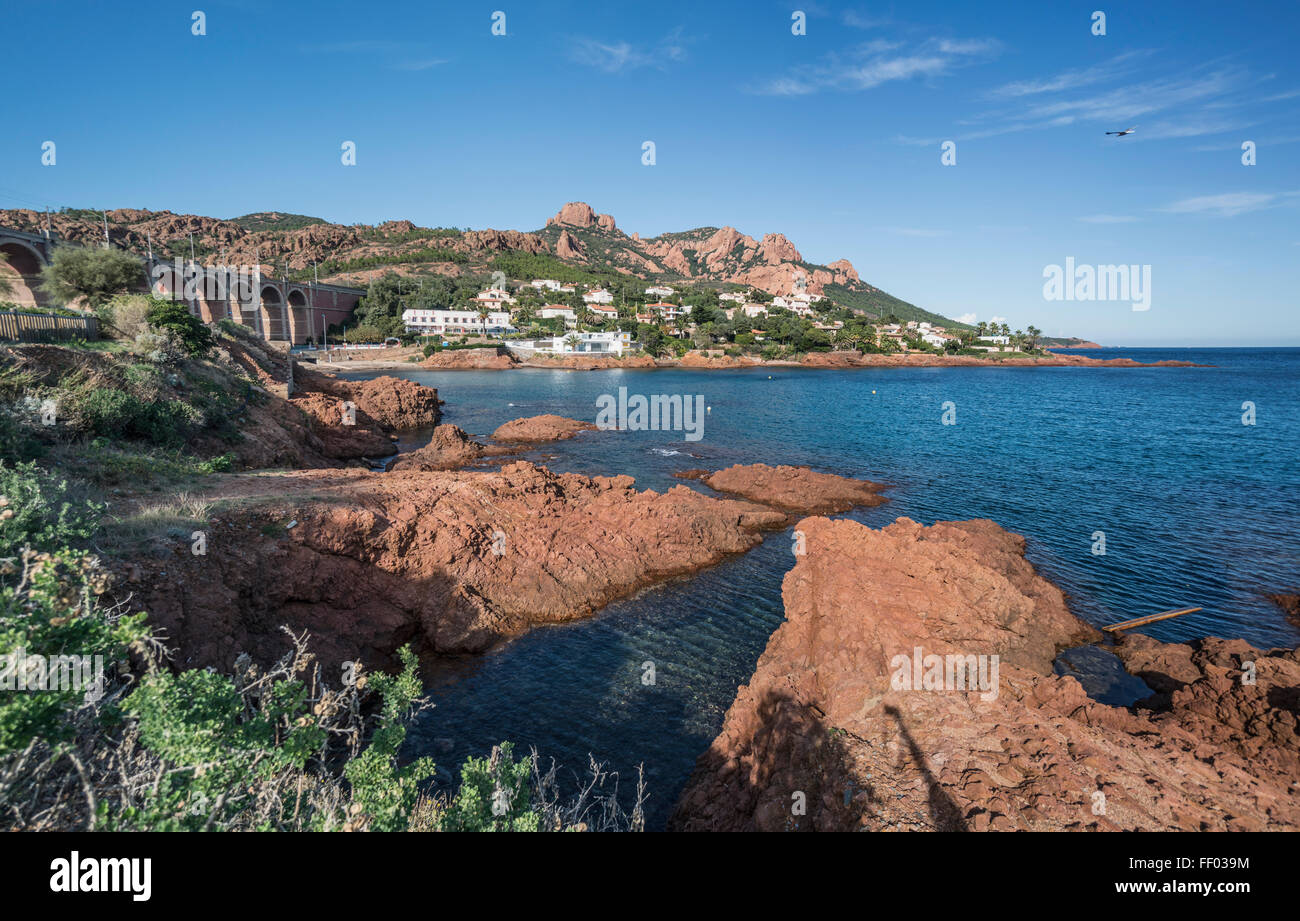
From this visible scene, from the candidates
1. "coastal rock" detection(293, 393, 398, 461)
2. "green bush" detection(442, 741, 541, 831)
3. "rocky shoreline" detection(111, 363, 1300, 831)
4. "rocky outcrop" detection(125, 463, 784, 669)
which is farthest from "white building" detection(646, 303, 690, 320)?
"green bush" detection(442, 741, 541, 831)

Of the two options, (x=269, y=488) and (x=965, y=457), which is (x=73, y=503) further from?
(x=965, y=457)

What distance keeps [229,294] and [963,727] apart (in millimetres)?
93141

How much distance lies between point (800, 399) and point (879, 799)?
200 feet

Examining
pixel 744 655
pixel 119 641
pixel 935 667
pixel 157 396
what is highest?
pixel 157 396

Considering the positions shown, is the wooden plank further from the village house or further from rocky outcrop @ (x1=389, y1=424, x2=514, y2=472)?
the village house

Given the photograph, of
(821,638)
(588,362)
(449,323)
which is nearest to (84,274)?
(821,638)

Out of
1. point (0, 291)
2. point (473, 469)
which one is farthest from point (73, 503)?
point (0, 291)

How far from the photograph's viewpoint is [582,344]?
107125 millimetres

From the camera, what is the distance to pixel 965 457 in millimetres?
36219

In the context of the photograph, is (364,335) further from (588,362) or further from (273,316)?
(588,362)

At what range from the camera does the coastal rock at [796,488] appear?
2495 cm

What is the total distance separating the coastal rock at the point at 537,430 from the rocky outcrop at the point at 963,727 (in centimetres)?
2705

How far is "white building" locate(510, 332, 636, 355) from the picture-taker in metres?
105

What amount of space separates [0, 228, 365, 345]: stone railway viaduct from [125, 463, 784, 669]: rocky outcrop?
93.7 feet
